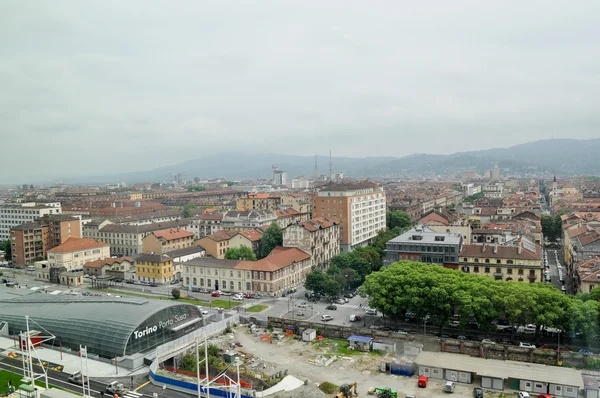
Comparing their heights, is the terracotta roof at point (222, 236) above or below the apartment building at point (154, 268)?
above

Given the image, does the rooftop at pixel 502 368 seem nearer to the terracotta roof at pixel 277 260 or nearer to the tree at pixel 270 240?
the terracotta roof at pixel 277 260

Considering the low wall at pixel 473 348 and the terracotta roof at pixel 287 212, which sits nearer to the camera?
the low wall at pixel 473 348

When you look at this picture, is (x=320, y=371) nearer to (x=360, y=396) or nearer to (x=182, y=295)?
(x=360, y=396)

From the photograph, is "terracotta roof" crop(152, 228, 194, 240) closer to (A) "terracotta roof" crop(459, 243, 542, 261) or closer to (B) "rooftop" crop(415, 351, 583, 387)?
(A) "terracotta roof" crop(459, 243, 542, 261)

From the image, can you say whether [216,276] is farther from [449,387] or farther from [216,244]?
[449,387]

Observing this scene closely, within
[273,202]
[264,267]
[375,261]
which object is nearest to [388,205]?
[273,202]

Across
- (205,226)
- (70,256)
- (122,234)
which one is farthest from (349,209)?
(70,256)

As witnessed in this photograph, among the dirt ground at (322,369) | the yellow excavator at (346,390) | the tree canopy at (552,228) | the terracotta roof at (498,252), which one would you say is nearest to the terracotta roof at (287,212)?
the terracotta roof at (498,252)
